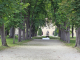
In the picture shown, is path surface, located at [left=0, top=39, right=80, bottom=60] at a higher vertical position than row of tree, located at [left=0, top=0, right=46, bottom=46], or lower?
lower

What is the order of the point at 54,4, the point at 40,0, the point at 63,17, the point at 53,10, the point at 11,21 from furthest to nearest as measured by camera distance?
1. the point at 40,0
2. the point at 53,10
3. the point at 54,4
4. the point at 63,17
5. the point at 11,21

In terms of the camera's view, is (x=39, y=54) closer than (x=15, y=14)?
Yes

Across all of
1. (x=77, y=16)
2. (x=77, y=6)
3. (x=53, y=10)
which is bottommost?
(x=77, y=16)

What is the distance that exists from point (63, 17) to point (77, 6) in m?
14.2

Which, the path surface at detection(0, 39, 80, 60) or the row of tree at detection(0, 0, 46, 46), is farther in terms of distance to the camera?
the row of tree at detection(0, 0, 46, 46)

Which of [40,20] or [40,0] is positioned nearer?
[40,0]

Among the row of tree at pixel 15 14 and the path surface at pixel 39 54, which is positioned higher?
the row of tree at pixel 15 14

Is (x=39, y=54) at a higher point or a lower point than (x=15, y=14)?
lower

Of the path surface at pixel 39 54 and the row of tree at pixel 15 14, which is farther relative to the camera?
the row of tree at pixel 15 14

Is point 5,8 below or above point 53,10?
below

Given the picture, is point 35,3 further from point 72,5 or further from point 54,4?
point 72,5

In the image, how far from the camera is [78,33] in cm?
1653

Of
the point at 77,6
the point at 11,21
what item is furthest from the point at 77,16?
the point at 11,21

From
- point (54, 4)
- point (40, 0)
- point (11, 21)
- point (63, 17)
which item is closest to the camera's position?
point (11, 21)
